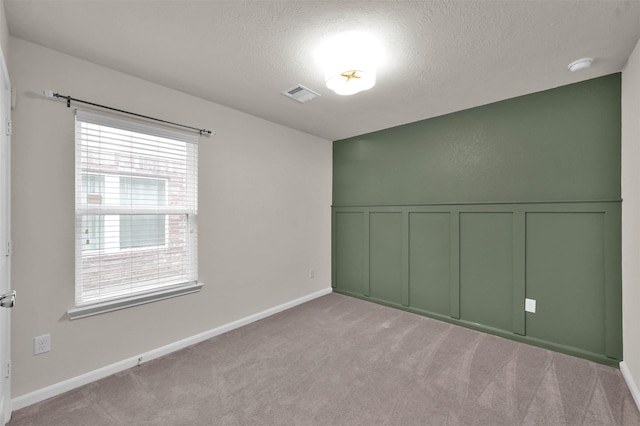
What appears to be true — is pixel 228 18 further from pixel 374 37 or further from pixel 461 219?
pixel 461 219

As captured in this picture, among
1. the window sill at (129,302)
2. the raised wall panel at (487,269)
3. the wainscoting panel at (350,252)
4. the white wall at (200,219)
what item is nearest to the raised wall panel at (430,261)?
the raised wall panel at (487,269)

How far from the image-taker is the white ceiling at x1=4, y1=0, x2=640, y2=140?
5.25ft

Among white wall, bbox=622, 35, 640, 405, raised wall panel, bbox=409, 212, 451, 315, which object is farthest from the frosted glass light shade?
raised wall panel, bbox=409, 212, 451, 315

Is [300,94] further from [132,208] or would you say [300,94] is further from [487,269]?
[487,269]

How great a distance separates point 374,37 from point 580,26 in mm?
1232

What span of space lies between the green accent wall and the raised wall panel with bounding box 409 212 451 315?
0.04 feet

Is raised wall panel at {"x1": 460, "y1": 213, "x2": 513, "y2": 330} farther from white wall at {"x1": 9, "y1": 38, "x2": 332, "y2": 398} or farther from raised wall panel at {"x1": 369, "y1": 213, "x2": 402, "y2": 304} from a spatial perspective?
white wall at {"x1": 9, "y1": 38, "x2": 332, "y2": 398}

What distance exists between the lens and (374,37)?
1841mm

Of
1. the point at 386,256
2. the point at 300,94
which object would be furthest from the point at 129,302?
the point at 386,256

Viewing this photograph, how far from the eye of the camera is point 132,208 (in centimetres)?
239

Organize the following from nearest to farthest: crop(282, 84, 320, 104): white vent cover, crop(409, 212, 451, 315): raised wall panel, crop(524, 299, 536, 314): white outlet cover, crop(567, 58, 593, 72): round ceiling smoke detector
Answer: crop(567, 58, 593, 72): round ceiling smoke detector
crop(282, 84, 320, 104): white vent cover
crop(524, 299, 536, 314): white outlet cover
crop(409, 212, 451, 315): raised wall panel

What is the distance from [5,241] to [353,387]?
2432 mm

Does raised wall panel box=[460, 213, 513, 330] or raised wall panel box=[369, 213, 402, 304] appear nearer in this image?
raised wall panel box=[460, 213, 513, 330]

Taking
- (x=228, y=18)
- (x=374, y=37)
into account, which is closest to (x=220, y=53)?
(x=228, y=18)
